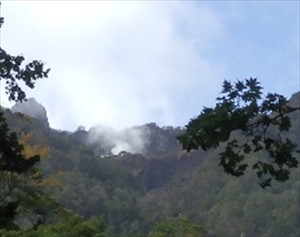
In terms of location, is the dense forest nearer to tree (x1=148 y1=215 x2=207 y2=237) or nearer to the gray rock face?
the gray rock face

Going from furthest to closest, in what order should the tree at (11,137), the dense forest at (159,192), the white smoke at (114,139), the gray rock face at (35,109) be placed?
the white smoke at (114,139) → the gray rock face at (35,109) → the dense forest at (159,192) → the tree at (11,137)

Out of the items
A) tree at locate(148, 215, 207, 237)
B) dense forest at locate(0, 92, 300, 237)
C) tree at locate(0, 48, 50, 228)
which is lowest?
tree at locate(0, 48, 50, 228)

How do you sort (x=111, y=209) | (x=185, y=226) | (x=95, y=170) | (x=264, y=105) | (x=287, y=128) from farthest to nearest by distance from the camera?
(x=95, y=170)
(x=111, y=209)
(x=185, y=226)
(x=287, y=128)
(x=264, y=105)

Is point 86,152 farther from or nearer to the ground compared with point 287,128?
farther from the ground

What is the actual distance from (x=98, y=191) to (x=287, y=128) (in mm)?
82707

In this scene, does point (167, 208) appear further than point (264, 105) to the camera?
Yes

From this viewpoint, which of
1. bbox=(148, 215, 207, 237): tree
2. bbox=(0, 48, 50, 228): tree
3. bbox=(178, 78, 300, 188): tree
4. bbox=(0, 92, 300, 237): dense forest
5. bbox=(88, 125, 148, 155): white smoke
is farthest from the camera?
bbox=(88, 125, 148, 155): white smoke

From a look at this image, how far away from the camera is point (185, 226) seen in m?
36.6

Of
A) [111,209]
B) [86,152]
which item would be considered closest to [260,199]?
[111,209]

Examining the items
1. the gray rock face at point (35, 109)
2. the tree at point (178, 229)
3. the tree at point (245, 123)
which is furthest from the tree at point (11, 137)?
the gray rock face at point (35, 109)

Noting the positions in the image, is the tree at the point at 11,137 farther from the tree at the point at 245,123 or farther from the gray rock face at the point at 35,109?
the gray rock face at the point at 35,109

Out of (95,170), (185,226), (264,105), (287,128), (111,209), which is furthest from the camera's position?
(95,170)

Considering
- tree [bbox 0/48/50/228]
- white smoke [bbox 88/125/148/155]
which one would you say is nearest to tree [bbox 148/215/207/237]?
tree [bbox 0/48/50/228]

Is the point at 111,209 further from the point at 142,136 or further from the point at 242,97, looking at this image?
the point at 242,97
